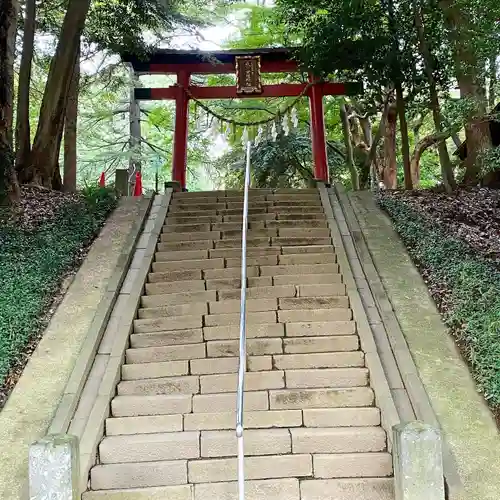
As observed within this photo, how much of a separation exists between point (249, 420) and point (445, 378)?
→ 1.76 m

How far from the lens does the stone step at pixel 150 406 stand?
437 cm

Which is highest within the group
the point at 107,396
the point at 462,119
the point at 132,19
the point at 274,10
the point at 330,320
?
the point at 274,10

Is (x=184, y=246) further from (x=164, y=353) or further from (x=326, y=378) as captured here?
(x=326, y=378)

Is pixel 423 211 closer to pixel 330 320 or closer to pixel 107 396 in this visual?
pixel 330 320

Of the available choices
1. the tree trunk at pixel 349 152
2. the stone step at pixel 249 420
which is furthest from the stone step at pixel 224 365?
the tree trunk at pixel 349 152

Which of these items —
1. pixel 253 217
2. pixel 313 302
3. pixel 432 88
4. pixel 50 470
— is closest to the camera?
pixel 50 470

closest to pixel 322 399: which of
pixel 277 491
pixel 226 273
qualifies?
pixel 277 491

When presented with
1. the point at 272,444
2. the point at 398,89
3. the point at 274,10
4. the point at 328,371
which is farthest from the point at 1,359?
the point at 274,10

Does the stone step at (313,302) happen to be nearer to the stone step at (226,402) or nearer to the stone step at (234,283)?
the stone step at (234,283)

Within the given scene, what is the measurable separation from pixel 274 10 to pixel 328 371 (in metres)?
9.35

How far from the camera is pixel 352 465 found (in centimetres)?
384

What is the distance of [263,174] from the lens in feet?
46.4

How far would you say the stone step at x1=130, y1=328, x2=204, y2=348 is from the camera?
16.9 feet

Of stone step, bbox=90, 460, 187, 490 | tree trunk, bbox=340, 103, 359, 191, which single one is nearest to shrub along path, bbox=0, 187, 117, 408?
stone step, bbox=90, 460, 187, 490
